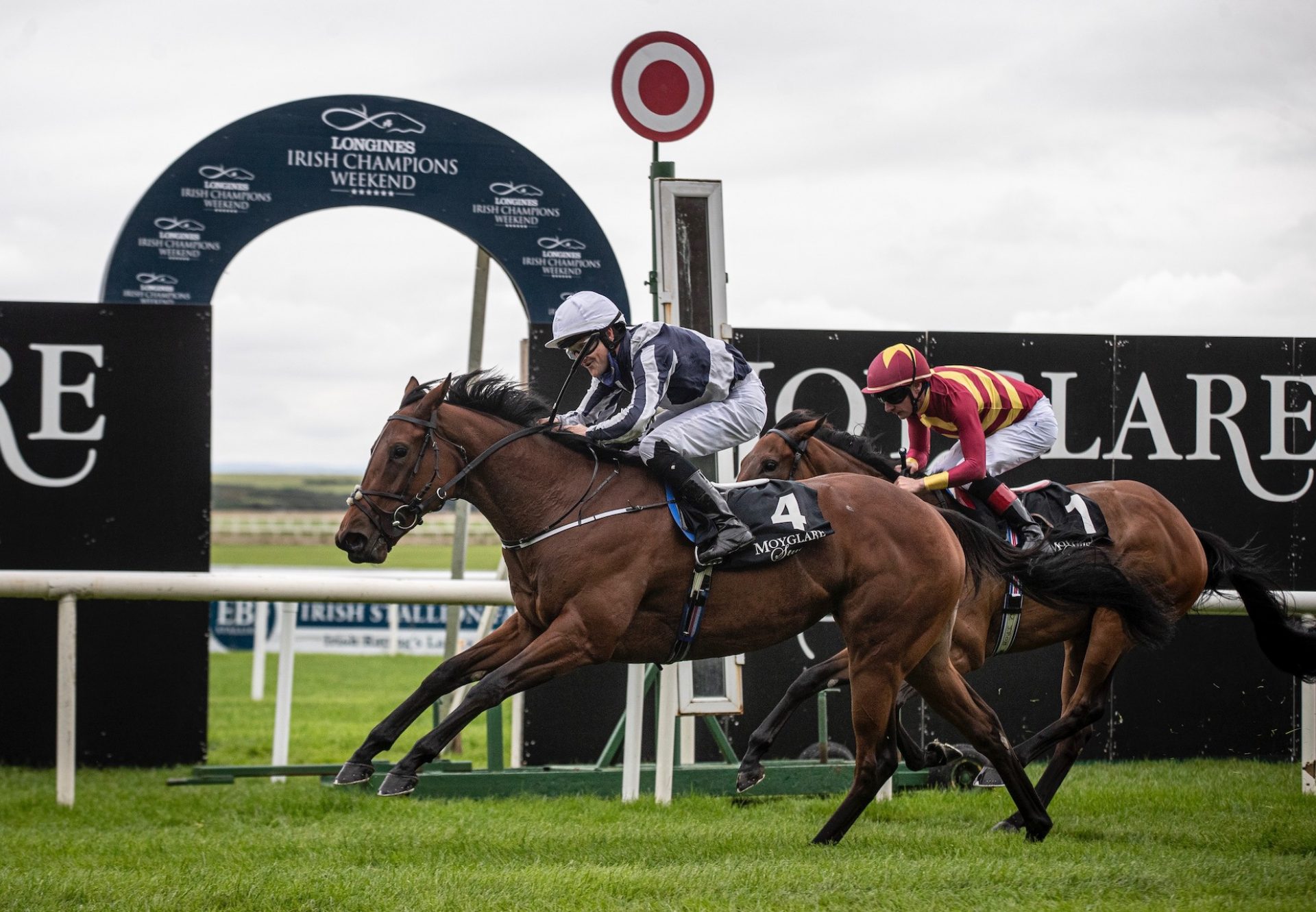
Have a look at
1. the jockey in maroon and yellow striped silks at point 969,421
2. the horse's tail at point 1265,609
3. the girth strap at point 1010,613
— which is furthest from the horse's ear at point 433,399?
the horse's tail at point 1265,609

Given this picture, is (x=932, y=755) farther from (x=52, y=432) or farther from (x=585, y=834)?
(x=52, y=432)

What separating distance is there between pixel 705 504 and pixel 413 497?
0.99 m

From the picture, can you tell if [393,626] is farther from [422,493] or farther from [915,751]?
[422,493]

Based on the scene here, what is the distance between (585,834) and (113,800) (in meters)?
2.23

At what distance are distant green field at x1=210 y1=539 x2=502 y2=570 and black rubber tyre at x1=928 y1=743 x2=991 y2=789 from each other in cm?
3310

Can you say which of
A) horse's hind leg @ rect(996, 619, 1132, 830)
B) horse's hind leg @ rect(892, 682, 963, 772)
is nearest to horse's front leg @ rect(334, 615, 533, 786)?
horse's hind leg @ rect(892, 682, 963, 772)

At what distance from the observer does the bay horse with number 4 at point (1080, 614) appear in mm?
5863

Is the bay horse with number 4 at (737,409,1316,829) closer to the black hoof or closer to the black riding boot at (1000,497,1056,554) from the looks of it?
the black riding boot at (1000,497,1056,554)

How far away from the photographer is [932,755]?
603 cm

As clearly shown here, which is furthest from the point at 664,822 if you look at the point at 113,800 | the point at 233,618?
the point at 233,618

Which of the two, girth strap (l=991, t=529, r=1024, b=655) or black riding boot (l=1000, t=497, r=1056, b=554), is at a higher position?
black riding boot (l=1000, t=497, r=1056, b=554)

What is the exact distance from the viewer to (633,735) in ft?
20.6

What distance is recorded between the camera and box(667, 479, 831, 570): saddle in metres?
4.98

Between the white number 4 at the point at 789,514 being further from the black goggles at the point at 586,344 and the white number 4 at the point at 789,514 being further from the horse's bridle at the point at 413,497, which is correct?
the horse's bridle at the point at 413,497
